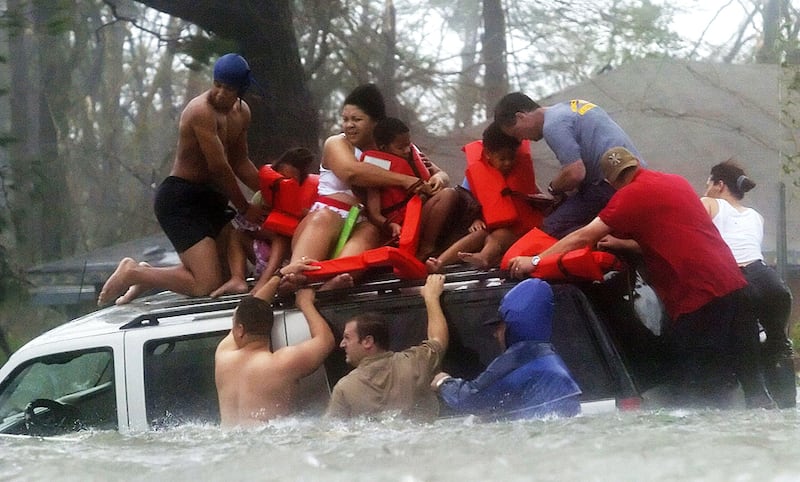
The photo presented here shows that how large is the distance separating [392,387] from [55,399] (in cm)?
174

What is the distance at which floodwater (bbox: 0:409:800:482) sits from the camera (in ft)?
10.7

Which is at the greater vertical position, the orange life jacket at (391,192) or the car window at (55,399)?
the orange life jacket at (391,192)

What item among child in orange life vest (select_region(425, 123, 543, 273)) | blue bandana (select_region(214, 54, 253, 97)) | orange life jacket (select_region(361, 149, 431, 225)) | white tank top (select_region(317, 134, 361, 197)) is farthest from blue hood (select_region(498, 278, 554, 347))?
blue bandana (select_region(214, 54, 253, 97))

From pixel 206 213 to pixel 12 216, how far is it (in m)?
4.12

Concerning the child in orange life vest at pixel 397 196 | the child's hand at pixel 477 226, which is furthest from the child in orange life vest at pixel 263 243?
the child's hand at pixel 477 226

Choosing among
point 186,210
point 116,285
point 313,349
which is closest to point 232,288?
point 186,210

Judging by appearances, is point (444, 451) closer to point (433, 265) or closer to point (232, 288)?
point (433, 265)

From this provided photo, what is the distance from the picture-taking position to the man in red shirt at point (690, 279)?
4895 mm

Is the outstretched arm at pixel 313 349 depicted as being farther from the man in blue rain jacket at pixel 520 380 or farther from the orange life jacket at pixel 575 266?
the orange life jacket at pixel 575 266

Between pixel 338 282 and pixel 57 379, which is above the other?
pixel 338 282

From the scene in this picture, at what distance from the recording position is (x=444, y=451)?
12.8 feet

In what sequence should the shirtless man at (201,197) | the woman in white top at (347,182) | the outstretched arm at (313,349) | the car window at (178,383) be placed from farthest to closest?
the shirtless man at (201,197) → the woman in white top at (347,182) → the car window at (178,383) → the outstretched arm at (313,349)

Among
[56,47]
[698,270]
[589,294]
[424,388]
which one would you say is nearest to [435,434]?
[424,388]

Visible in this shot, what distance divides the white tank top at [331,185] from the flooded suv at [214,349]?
0.89 m
